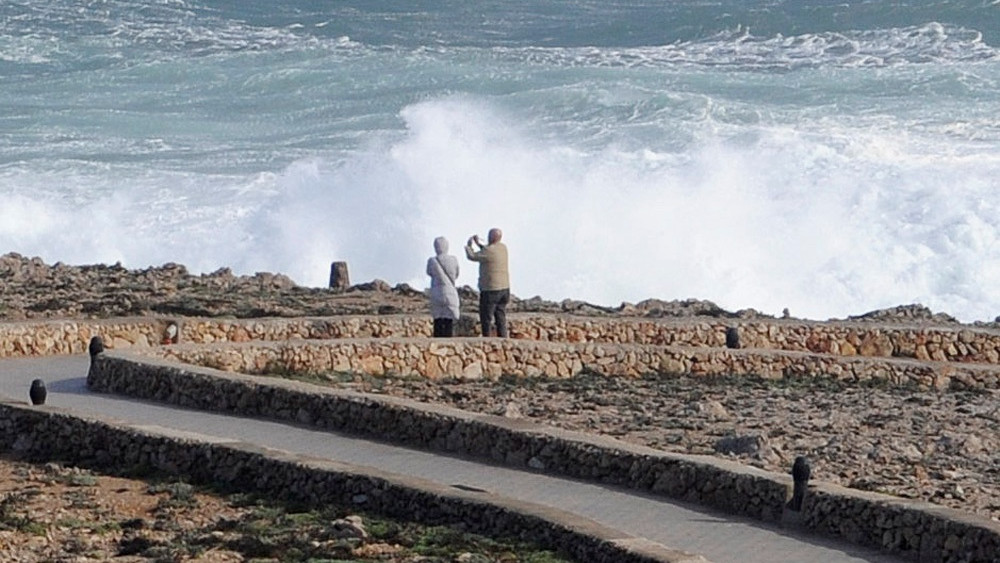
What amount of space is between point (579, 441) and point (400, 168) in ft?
81.0

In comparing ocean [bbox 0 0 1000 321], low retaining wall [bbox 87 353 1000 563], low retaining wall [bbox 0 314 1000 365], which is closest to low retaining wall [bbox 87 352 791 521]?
low retaining wall [bbox 87 353 1000 563]

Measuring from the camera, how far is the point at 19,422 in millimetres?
17500

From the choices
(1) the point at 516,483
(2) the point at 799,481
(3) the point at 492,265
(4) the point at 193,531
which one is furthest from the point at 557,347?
(2) the point at 799,481

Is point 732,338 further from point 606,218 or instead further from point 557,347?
point 606,218

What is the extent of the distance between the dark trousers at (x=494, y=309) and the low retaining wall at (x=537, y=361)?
0.42 m

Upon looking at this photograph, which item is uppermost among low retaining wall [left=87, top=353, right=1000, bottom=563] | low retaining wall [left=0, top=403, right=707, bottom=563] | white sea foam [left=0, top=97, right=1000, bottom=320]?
white sea foam [left=0, top=97, right=1000, bottom=320]

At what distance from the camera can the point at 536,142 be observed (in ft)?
142

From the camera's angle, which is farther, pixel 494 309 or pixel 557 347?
pixel 494 309

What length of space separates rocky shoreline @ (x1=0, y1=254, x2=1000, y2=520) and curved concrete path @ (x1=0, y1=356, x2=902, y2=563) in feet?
5.03

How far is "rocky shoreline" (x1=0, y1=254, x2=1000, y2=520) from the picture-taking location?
1639 centimetres

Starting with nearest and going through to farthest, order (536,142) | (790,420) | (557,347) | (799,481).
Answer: (799,481), (790,420), (557,347), (536,142)

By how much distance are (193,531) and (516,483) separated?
2009 millimetres

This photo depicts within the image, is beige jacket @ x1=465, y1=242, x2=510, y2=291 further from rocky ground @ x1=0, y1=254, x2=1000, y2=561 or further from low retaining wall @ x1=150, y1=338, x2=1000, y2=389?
rocky ground @ x1=0, y1=254, x2=1000, y2=561

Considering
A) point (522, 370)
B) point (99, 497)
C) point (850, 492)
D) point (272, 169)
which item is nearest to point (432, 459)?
point (99, 497)
